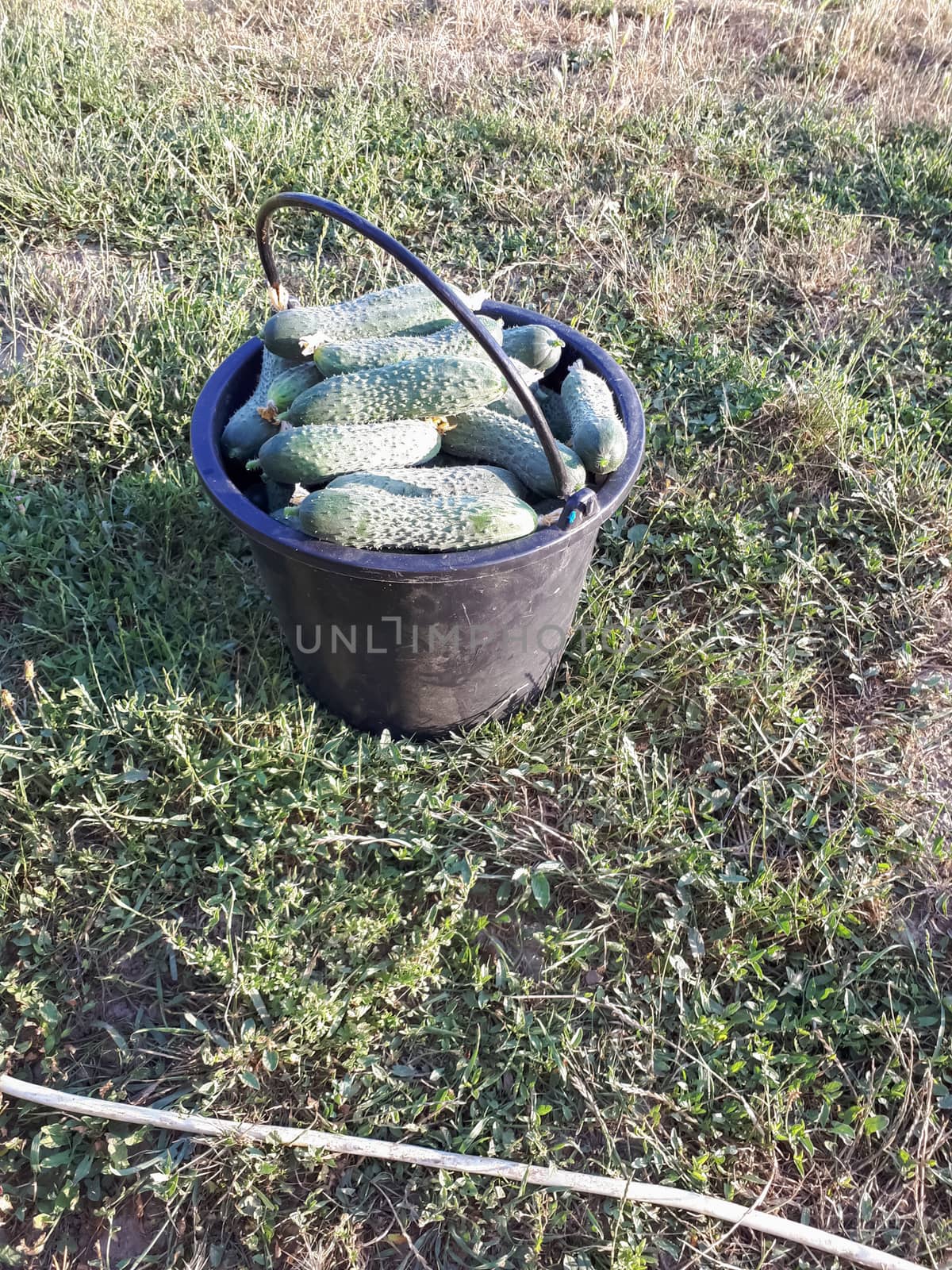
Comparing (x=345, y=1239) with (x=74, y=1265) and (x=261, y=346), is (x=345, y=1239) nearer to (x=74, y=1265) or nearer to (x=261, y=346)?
(x=74, y=1265)

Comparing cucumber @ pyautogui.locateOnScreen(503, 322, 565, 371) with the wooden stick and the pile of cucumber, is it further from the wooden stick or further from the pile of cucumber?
the wooden stick

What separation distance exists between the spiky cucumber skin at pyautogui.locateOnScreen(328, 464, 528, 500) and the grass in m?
0.78

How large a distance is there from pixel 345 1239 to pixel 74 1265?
0.56 metres

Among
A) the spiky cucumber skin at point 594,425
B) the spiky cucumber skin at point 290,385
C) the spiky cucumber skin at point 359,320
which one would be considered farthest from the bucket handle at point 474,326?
the spiky cucumber skin at point 290,385

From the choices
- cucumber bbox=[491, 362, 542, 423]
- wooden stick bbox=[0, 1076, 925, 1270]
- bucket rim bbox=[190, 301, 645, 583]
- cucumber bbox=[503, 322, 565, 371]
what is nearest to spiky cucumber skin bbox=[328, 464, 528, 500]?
bucket rim bbox=[190, 301, 645, 583]

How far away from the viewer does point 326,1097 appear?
1961mm

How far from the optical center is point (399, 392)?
2.13 metres

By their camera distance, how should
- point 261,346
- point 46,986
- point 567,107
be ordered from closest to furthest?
1. point 46,986
2. point 261,346
3. point 567,107

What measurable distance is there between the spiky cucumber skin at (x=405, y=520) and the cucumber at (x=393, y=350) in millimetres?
424

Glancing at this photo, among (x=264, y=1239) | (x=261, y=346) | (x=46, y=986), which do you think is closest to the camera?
(x=264, y=1239)

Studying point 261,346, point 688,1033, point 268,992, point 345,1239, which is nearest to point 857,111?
point 261,346

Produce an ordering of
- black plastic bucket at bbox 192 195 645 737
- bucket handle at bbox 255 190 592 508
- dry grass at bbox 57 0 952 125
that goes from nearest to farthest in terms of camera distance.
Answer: bucket handle at bbox 255 190 592 508 → black plastic bucket at bbox 192 195 645 737 → dry grass at bbox 57 0 952 125

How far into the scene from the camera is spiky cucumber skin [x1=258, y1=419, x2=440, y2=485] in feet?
6.61

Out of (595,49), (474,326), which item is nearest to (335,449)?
(474,326)
